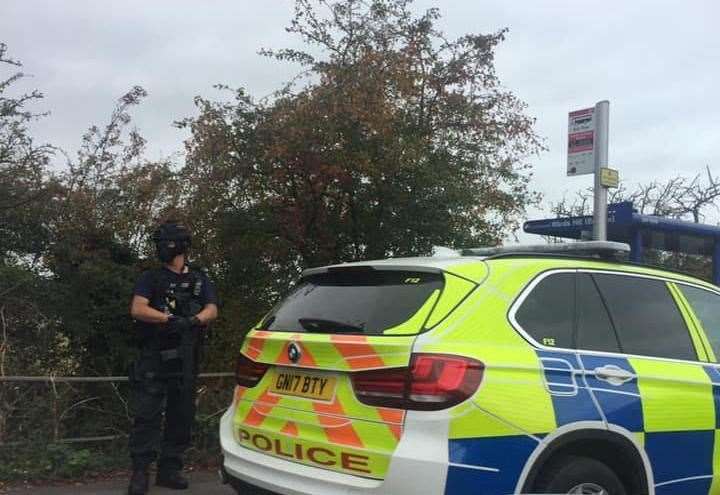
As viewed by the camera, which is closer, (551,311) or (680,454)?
(551,311)

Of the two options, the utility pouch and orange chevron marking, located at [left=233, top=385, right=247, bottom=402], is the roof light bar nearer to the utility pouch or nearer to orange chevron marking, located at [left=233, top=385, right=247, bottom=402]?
orange chevron marking, located at [left=233, top=385, right=247, bottom=402]

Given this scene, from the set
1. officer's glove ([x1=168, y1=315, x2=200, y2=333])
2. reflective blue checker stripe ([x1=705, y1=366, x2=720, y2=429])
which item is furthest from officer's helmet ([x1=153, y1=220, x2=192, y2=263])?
reflective blue checker stripe ([x1=705, y1=366, x2=720, y2=429])

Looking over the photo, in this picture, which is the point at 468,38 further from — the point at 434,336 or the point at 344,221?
the point at 434,336

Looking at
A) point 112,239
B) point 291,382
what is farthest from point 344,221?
point 291,382

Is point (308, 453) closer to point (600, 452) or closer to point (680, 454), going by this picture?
point (600, 452)

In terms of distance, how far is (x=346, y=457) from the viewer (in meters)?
3.34

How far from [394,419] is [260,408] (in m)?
0.93

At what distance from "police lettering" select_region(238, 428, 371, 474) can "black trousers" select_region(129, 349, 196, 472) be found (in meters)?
1.22

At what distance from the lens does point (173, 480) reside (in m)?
5.30

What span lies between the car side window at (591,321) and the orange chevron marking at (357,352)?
1074 mm

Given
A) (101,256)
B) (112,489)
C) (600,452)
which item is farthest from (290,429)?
(101,256)

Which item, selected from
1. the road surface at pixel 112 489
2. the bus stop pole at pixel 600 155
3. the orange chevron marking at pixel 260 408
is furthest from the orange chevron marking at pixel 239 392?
the bus stop pole at pixel 600 155

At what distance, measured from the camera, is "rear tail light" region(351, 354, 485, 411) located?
10.5 feet

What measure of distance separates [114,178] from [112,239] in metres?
1.20
